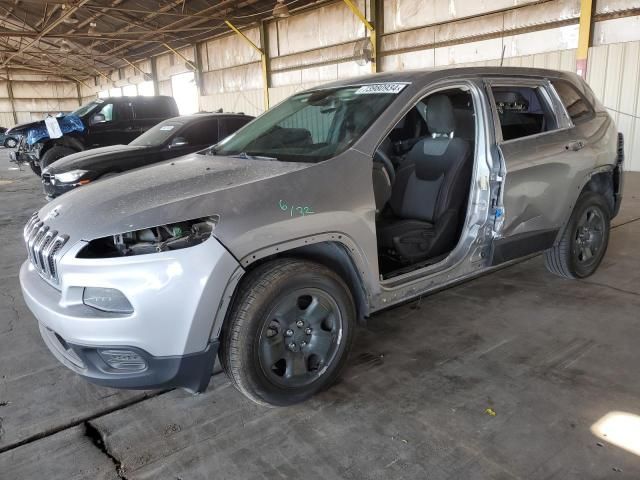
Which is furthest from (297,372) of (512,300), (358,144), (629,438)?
(512,300)

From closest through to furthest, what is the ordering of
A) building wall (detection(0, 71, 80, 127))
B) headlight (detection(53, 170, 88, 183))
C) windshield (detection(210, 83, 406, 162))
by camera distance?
1. windshield (detection(210, 83, 406, 162))
2. headlight (detection(53, 170, 88, 183))
3. building wall (detection(0, 71, 80, 127))

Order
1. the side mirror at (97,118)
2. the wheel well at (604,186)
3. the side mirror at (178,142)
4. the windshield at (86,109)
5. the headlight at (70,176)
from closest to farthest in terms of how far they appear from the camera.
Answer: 1. the wheel well at (604,186)
2. the headlight at (70,176)
3. the side mirror at (178,142)
4. the side mirror at (97,118)
5. the windshield at (86,109)

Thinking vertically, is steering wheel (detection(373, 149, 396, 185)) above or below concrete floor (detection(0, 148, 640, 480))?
above

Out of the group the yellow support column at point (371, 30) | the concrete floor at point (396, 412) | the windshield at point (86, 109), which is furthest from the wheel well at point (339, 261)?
the yellow support column at point (371, 30)

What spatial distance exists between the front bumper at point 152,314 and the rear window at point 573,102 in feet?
9.60

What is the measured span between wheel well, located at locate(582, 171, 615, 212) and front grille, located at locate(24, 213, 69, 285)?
3.75 m

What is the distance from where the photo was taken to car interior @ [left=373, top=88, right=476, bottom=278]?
10.2 ft

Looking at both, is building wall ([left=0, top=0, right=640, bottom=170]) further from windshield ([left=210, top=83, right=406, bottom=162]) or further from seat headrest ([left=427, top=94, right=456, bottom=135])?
windshield ([left=210, top=83, right=406, bottom=162])

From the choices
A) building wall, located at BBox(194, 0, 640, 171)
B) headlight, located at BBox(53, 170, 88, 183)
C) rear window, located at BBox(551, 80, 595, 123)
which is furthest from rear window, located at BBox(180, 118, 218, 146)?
rear window, located at BBox(551, 80, 595, 123)

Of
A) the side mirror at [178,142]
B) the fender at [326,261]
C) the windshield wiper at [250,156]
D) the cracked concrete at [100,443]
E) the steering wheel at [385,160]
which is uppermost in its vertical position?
the windshield wiper at [250,156]

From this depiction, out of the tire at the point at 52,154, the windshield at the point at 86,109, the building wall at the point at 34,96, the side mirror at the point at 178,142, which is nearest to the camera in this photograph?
the side mirror at the point at 178,142

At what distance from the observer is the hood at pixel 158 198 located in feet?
6.91

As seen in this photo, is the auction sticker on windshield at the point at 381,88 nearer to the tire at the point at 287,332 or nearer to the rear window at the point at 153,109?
the tire at the point at 287,332

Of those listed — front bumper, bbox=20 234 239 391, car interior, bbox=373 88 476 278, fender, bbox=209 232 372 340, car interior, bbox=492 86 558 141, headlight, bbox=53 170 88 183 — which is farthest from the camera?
headlight, bbox=53 170 88 183
